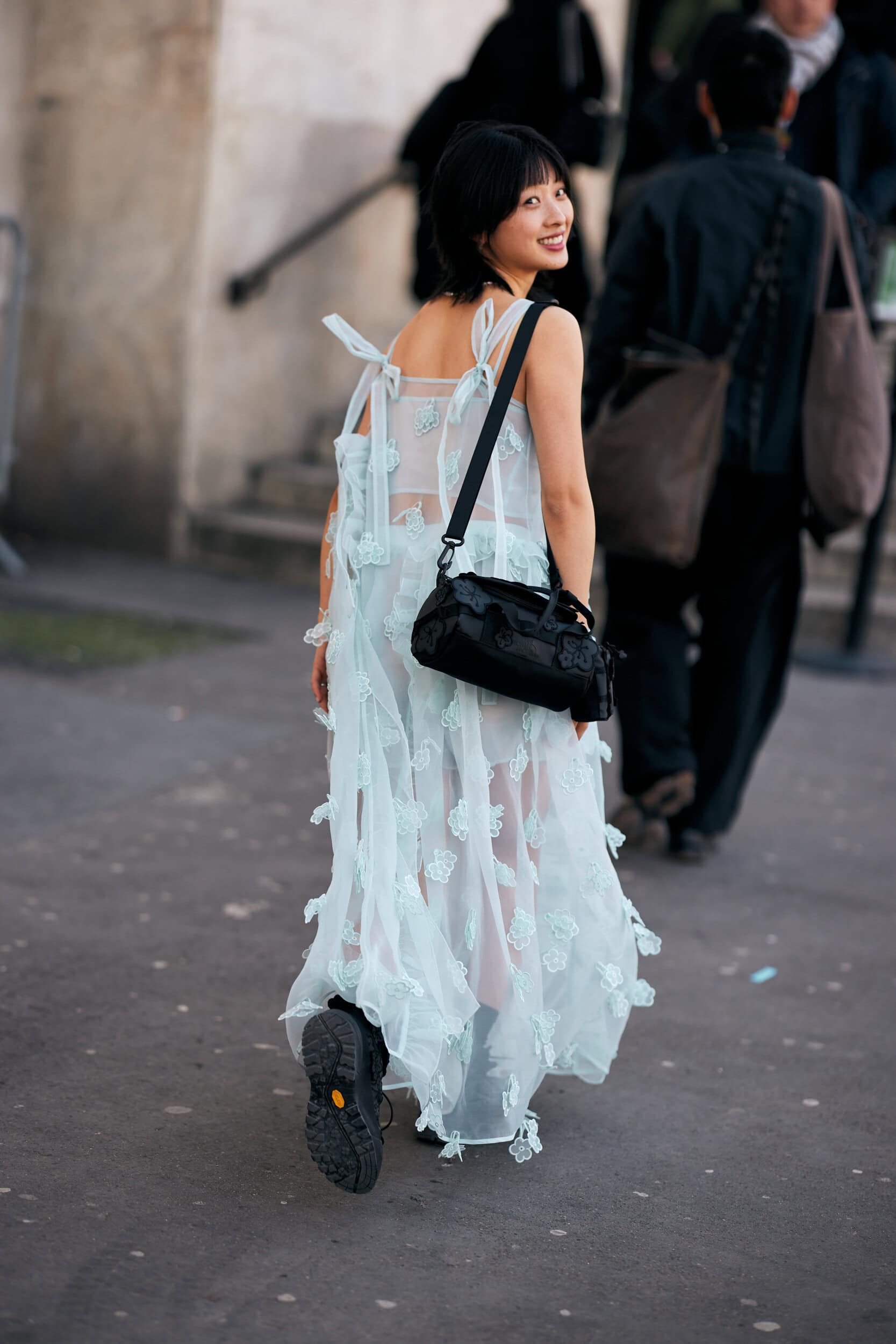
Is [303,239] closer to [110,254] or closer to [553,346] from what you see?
[110,254]

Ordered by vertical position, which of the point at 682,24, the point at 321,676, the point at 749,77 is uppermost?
the point at 682,24

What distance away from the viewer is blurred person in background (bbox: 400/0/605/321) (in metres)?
7.46

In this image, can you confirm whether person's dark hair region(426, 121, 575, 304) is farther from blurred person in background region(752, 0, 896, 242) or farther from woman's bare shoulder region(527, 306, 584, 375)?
blurred person in background region(752, 0, 896, 242)

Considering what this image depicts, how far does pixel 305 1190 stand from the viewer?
2.89m

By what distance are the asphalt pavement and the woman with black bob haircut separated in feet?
0.82

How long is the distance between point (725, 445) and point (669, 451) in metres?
0.22

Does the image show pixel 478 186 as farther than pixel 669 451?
No

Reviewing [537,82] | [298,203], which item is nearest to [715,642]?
[537,82]

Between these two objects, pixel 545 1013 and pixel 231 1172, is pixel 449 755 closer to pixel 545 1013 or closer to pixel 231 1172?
pixel 545 1013

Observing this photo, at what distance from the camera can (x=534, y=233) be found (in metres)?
2.88

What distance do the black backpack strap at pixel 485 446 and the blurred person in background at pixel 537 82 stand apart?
15.3 ft

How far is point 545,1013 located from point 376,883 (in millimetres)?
398

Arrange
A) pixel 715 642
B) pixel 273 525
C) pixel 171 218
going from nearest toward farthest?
pixel 715 642 → pixel 171 218 → pixel 273 525

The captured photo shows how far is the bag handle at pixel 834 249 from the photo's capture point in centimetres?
459
